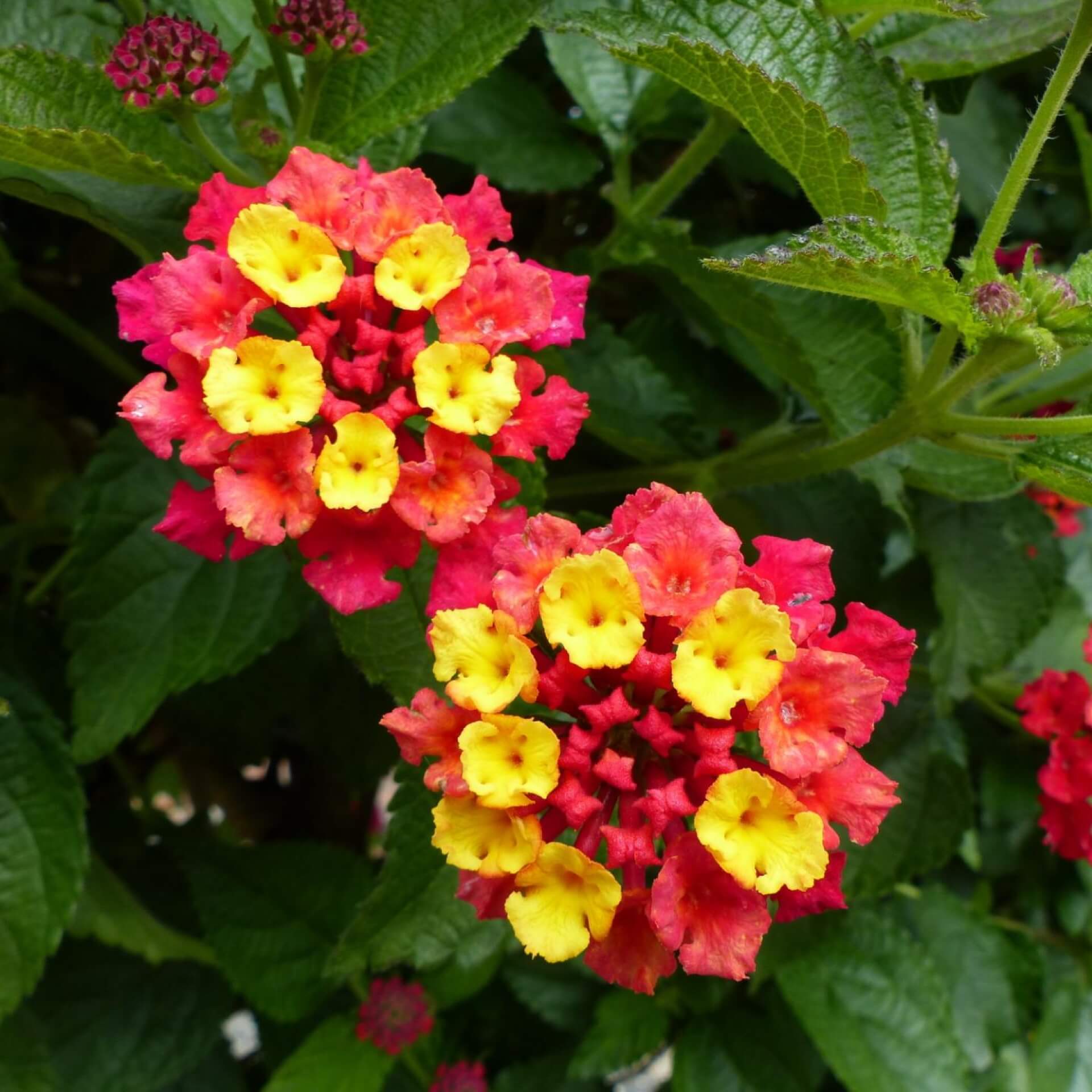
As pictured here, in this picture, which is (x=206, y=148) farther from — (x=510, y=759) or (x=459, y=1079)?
(x=459, y=1079)

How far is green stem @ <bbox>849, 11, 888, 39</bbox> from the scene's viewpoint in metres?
0.67

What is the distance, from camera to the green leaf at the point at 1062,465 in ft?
1.78

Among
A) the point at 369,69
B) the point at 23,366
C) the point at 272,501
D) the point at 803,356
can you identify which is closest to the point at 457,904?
the point at 272,501

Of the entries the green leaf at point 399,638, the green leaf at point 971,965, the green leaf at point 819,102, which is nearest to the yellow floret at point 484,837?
the green leaf at point 399,638

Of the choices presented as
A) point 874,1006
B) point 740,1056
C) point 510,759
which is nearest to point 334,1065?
point 740,1056

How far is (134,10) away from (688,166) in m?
0.35

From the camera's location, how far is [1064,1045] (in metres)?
1.15

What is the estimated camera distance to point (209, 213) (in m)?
0.55

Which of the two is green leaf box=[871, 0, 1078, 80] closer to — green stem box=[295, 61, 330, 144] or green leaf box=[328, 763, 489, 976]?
green stem box=[295, 61, 330, 144]

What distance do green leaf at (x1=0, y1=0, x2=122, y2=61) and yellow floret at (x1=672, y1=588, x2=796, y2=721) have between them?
51cm

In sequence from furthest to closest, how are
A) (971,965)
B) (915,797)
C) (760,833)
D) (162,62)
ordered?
(971,965) < (915,797) < (162,62) < (760,833)

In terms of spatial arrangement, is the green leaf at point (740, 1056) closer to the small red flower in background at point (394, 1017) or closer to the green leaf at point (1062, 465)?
the small red flower in background at point (394, 1017)

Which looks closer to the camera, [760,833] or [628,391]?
[760,833]

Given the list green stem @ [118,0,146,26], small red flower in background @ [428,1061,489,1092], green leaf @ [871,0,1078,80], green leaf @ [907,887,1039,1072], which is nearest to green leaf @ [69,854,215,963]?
small red flower in background @ [428,1061,489,1092]
